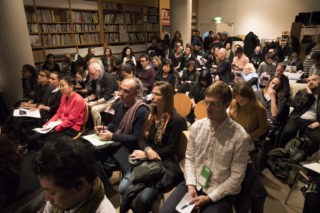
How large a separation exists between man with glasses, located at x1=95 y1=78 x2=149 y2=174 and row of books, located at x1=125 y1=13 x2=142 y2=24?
7360 millimetres

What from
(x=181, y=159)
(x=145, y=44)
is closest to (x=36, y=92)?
(x=181, y=159)

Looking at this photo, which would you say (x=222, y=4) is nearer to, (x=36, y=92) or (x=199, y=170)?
(x=36, y=92)

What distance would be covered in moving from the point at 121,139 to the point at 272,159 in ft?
5.63

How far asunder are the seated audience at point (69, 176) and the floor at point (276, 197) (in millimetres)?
1504

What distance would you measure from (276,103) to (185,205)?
213cm

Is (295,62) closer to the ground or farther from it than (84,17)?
closer to the ground

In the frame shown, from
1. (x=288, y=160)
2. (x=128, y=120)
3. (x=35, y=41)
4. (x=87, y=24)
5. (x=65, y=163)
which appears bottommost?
(x=288, y=160)

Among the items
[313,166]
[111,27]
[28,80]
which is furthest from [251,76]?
[111,27]

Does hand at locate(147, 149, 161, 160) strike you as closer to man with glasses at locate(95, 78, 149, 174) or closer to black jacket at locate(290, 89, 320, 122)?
man with glasses at locate(95, 78, 149, 174)

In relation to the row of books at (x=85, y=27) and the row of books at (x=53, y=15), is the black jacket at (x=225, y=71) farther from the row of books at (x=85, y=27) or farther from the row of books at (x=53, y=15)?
the row of books at (x=53, y=15)

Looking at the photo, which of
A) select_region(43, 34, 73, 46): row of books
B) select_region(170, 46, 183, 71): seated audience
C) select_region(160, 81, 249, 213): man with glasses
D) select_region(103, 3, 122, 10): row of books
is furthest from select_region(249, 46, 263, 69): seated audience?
select_region(160, 81, 249, 213): man with glasses

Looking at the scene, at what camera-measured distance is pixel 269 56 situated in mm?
5965

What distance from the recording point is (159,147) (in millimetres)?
1994

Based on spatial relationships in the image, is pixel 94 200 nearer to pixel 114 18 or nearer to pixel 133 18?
pixel 114 18
